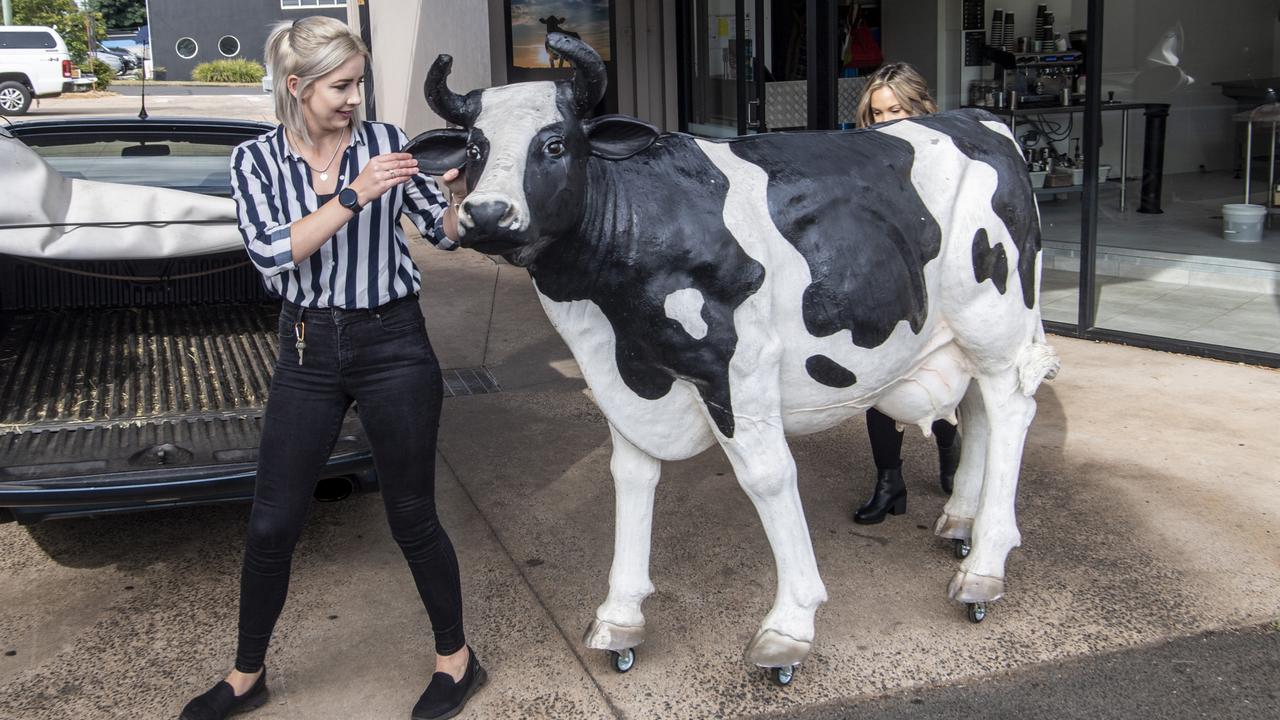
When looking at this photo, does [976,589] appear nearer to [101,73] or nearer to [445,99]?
[445,99]

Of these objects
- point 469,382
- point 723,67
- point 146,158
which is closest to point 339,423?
point 146,158

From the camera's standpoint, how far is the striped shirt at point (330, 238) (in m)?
2.97

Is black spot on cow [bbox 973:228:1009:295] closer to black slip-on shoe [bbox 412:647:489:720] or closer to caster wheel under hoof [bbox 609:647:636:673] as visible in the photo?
caster wheel under hoof [bbox 609:647:636:673]

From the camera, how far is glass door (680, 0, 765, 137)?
31.2ft

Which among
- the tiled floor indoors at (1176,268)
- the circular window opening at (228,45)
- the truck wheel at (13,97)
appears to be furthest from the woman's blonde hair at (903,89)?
the circular window opening at (228,45)

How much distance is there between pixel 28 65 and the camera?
92.2 ft

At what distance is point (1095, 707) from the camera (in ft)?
10.5

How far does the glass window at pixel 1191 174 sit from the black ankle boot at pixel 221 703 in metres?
5.65

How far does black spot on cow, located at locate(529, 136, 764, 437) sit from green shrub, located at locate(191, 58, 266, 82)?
4170 centimetres

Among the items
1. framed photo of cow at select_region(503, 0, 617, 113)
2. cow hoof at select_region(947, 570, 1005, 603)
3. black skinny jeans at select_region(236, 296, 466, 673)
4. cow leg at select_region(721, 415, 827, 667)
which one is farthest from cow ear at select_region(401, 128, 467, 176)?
framed photo of cow at select_region(503, 0, 617, 113)

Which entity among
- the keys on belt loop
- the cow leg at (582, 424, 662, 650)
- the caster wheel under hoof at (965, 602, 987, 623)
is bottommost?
the caster wheel under hoof at (965, 602, 987, 623)

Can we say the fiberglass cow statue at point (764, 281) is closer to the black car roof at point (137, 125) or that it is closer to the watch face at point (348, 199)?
the watch face at point (348, 199)

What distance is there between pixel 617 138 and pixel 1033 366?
1.63 metres

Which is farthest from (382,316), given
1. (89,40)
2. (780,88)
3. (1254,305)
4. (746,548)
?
(89,40)
